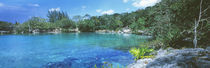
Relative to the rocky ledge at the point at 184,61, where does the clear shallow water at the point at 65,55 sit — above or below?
below

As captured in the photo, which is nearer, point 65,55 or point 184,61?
point 184,61

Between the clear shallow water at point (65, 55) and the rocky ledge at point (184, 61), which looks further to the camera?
the clear shallow water at point (65, 55)

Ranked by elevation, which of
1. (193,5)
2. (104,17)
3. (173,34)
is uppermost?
(104,17)

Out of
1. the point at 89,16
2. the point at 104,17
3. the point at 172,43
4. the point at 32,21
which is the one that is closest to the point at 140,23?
the point at 104,17

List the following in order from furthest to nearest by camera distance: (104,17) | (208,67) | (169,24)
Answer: (104,17), (169,24), (208,67)

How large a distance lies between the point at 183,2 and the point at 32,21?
42.8 meters

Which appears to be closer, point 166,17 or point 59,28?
point 166,17

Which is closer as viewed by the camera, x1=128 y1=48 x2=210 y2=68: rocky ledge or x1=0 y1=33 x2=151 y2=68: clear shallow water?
x1=128 y1=48 x2=210 y2=68: rocky ledge

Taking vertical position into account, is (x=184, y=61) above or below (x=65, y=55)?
above

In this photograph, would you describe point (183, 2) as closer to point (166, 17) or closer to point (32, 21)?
point (166, 17)

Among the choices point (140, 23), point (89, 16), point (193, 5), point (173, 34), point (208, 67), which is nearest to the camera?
point (208, 67)

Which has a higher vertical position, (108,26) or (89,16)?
(89,16)

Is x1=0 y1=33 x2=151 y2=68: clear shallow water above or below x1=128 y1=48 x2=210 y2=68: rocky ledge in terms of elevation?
below

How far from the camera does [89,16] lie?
142 ft
